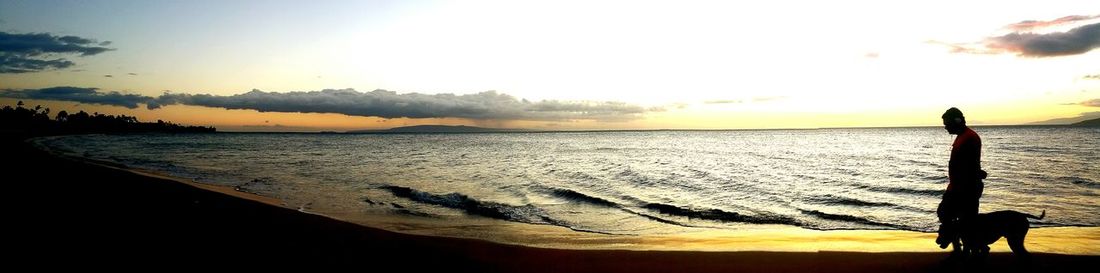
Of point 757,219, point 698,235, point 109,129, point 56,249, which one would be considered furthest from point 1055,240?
point 109,129

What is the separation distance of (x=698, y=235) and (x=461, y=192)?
449 inches

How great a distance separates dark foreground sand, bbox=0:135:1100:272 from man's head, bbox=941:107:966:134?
1.80 meters

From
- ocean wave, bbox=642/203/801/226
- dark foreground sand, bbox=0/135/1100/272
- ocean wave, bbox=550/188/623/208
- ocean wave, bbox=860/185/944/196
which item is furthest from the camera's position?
ocean wave, bbox=860/185/944/196

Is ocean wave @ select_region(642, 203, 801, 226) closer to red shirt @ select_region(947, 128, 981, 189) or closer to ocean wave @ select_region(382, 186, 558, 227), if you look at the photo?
ocean wave @ select_region(382, 186, 558, 227)

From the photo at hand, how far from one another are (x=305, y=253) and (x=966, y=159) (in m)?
9.06

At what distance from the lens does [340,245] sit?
863cm

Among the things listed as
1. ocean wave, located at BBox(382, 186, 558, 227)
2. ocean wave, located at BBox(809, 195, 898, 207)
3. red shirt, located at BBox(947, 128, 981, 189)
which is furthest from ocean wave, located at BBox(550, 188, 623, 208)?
red shirt, located at BBox(947, 128, 981, 189)

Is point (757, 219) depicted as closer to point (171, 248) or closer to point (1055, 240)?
point (1055, 240)

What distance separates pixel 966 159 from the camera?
6.79m

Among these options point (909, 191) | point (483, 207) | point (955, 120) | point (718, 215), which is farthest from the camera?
point (909, 191)

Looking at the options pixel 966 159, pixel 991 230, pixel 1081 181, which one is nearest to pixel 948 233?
pixel 991 230

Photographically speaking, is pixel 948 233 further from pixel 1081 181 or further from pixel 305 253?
pixel 1081 181

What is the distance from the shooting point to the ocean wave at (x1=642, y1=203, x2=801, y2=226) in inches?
548

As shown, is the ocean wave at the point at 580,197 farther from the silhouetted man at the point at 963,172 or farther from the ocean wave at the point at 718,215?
the silhouetted man at the point at 963,172
